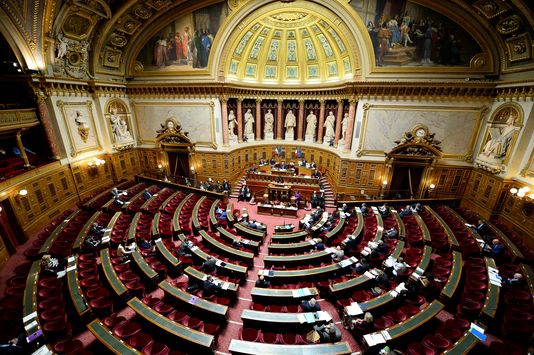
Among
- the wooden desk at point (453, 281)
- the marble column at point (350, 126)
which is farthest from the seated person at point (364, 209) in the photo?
the wooden desk at point (453, 281)

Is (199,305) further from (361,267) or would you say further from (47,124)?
(47,124)

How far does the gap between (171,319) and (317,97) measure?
21.4 metres

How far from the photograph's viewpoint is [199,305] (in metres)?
7.71

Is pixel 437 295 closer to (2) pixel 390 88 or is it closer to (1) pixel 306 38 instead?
(2) pixel 390 88

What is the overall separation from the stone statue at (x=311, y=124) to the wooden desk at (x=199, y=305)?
20.0 metres

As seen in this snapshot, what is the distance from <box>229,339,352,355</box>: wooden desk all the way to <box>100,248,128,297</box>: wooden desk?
4.75 meters

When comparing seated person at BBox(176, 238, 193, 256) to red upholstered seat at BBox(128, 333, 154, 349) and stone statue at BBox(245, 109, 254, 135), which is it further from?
stone statue at BBox(245, 109, 254, 135)

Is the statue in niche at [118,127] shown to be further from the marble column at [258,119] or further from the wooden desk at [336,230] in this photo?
the wooden desk at [336,230]

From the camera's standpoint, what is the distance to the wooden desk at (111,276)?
8109 millimetres

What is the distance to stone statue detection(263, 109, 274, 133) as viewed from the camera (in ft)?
80.2

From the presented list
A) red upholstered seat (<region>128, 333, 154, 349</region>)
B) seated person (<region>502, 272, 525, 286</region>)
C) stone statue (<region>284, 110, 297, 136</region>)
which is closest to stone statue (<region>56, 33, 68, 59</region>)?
red upholstered seat (<region>128, 333, 154, 349</region>)

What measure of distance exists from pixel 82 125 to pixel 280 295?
18.6 metres

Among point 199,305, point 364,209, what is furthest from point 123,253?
point 364,209

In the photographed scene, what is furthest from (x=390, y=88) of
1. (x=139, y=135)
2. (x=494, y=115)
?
(x=139, y=135)
